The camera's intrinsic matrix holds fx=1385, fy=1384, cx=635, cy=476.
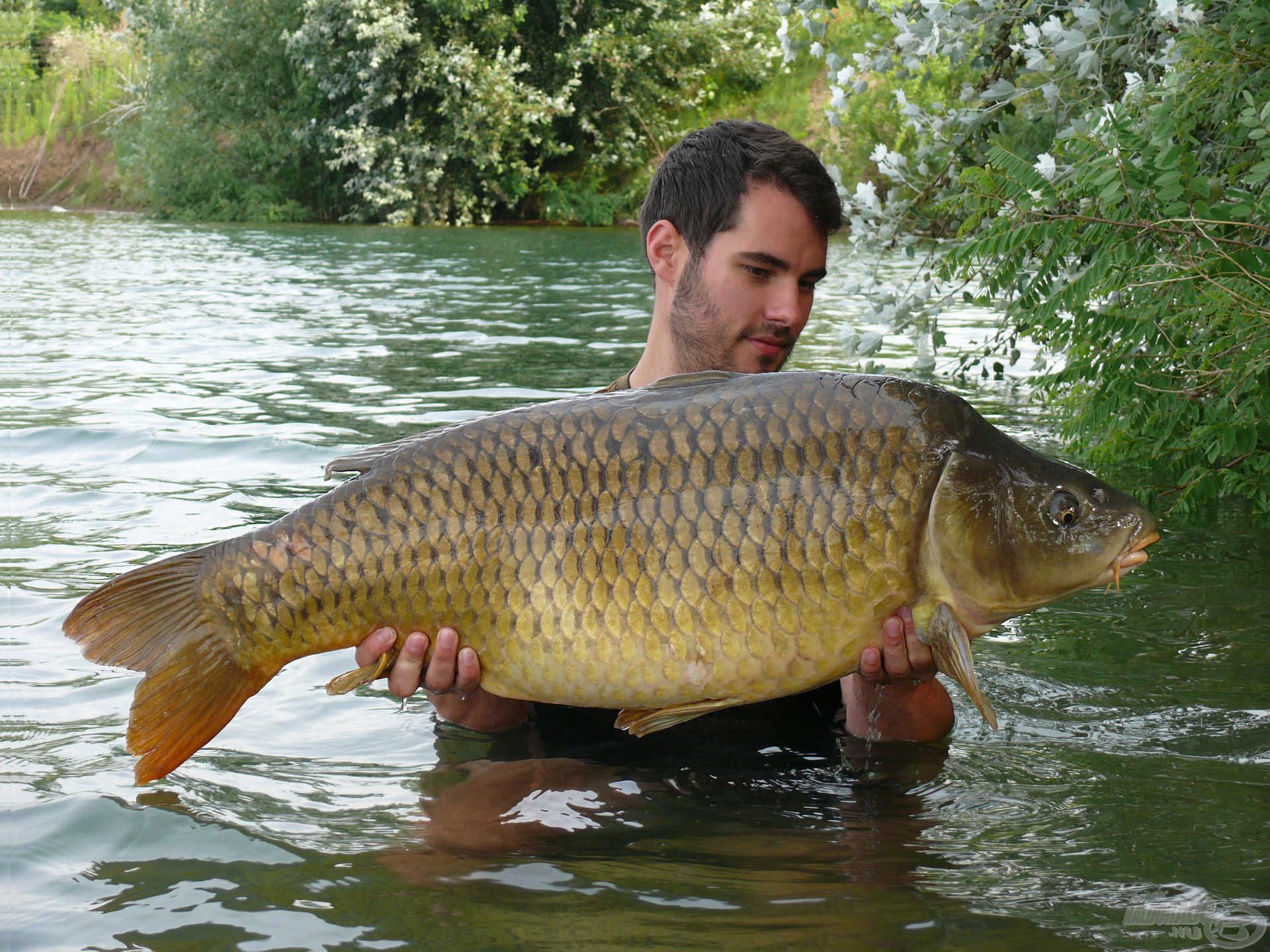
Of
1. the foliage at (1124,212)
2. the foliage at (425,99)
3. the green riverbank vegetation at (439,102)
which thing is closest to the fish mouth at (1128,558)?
the foliage at (1124,212)

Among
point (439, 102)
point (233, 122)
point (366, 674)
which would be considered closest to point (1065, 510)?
point (366, 674)

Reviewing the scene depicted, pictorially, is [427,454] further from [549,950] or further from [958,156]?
[958,156]

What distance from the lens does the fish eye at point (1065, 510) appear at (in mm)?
2203

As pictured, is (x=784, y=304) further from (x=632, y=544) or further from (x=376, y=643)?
(x=376, y=643)

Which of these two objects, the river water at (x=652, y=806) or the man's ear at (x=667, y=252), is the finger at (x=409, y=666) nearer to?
the river water at (x=652, y=806)

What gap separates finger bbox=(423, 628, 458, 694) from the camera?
2.30 m

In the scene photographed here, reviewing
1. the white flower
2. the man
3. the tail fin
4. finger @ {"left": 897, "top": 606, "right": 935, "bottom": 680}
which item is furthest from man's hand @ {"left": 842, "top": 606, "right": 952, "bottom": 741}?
the white flower

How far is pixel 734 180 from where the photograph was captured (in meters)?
3.22

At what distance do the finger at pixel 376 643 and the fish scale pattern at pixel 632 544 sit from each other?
0.02 meters

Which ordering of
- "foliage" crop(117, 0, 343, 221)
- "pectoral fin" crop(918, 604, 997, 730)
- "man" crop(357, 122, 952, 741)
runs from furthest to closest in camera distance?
1. "foliage" crop(117, 0, 343, 221)
2. "man" crop(357, 122, 952, 741)
3. "pectoral fin" crop(918, 604, 997, 730)

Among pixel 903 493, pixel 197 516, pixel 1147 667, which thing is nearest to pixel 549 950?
pixel 903 493

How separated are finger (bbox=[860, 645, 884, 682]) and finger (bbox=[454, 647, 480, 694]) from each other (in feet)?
2.07

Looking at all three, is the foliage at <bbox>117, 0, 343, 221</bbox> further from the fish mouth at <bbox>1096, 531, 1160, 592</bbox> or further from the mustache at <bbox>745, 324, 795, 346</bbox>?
the fish mouth at <bbox>1096, 531, 1160, 592</bbox>

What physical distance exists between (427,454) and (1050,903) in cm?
123
